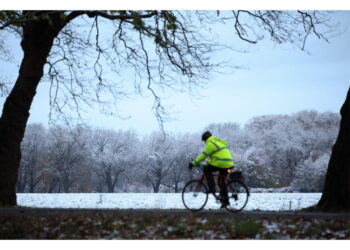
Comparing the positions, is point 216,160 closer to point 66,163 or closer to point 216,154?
point 216,154

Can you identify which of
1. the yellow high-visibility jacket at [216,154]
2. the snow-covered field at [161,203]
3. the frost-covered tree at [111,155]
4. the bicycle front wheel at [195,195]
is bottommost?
the snow-covered field at [161,203]

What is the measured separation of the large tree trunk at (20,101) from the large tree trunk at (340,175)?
875 cm

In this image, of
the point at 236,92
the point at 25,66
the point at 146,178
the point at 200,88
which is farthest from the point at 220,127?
the point at 146,178

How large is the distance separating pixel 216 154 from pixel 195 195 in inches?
46.2

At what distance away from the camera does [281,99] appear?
39.9 feet

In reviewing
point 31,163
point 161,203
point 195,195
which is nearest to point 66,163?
point 31,163

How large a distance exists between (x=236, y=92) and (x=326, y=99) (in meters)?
2.42

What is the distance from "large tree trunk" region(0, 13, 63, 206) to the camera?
1354 cm

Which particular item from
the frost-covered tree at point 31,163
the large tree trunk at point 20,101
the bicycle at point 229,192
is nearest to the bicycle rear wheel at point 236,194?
the bicycle at point 229,192

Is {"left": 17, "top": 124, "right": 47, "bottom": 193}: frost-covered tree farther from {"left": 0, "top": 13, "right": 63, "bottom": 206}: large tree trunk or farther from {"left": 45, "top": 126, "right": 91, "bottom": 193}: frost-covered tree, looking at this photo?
{"left": 0, "top": 13, "right": 63, "bottom": 206}: large tree trunk

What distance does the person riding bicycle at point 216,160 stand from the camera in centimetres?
1012

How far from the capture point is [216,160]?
1025 centimetres

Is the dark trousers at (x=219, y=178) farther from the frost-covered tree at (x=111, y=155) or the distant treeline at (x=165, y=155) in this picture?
the frost-covered tree at (x=111, y=155)
